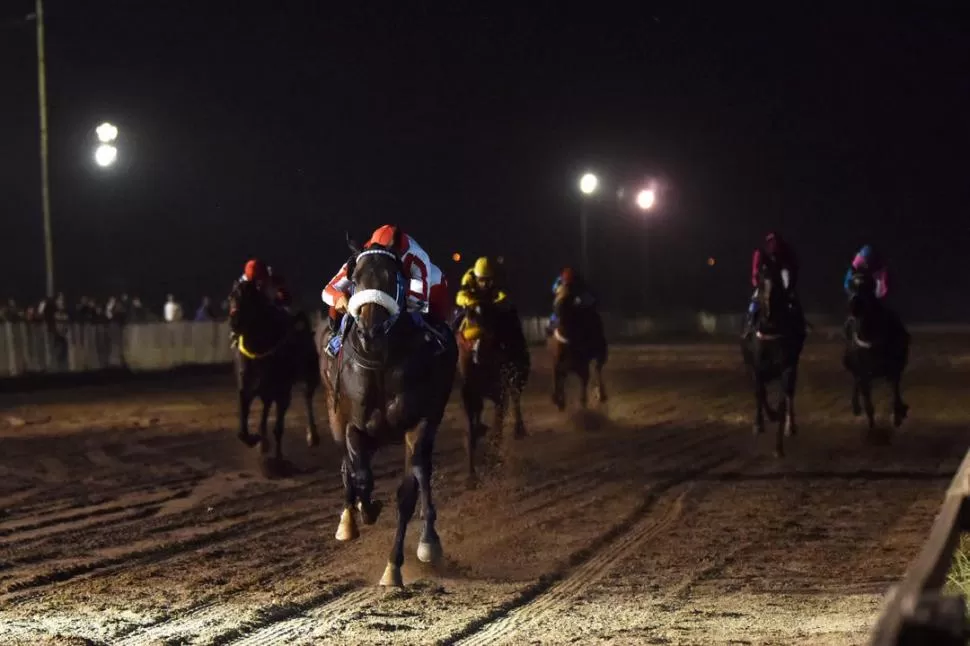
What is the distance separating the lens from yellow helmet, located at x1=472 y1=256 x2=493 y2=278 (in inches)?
577

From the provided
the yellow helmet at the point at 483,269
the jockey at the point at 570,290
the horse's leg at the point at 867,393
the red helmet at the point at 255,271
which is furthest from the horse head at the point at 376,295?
the jockey at the point at 570,290

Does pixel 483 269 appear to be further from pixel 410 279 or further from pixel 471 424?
pixel 410 279

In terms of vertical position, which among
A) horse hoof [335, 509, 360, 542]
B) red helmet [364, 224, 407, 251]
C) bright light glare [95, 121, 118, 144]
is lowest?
horse hoof [335, 509, 360, 542]

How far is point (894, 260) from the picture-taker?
94062mm

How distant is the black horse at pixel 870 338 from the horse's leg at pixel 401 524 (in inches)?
386

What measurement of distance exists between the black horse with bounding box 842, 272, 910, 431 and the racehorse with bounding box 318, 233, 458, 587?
9.37m

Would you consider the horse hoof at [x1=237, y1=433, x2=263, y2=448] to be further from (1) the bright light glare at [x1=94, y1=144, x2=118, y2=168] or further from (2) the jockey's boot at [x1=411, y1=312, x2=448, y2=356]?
(1) the bright light glare at [x1=94, y1=144, x2=118, y2=168]

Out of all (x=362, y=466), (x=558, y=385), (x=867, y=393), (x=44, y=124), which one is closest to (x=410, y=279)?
(x=362, y=466)

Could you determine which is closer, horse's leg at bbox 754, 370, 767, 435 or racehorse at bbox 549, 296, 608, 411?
horse's leg at bbox 754, 370, 767, 435

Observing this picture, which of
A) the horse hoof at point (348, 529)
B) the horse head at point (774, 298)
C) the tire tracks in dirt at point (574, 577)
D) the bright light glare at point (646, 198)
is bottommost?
the tire tracks in dirt at point (574, 577)

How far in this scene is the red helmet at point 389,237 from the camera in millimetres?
9055

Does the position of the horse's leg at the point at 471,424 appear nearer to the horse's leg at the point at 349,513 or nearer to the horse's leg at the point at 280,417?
the horse's leg at the point at 280,417

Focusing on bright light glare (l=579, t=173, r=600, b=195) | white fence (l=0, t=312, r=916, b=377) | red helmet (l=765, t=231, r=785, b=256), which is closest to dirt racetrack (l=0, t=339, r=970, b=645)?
red helmet (l=765, t=231, r=785, b=256)

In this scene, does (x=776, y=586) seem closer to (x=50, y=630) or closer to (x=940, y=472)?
(x=50, y=630)
